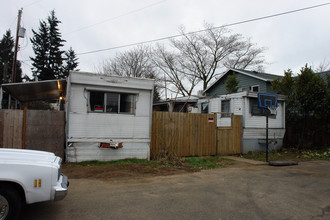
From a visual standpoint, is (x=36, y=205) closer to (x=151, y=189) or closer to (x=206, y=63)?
(x=151, y=189)

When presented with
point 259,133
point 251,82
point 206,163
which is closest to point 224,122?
point 259,133

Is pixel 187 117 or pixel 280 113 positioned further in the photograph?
pixel 280 113

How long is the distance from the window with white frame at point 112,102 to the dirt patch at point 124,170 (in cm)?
222

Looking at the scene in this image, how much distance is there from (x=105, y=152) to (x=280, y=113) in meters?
9.94

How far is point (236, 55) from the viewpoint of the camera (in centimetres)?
3297

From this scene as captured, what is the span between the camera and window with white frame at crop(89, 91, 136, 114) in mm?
9422

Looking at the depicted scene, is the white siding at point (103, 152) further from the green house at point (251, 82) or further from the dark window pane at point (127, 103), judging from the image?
the green house at point (251, 82)

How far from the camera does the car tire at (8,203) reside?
3.51 m

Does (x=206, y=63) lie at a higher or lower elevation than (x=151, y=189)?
higher

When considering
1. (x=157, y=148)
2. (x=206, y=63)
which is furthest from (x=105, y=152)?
(x=206, y=63)

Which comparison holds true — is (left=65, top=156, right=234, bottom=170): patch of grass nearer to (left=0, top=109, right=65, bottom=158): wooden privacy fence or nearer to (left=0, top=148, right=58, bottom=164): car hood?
(left=0, top=109, right=65, bottom=158): wooden privacy fence

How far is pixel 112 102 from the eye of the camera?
9664mm

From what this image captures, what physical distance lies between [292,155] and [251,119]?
2788mm

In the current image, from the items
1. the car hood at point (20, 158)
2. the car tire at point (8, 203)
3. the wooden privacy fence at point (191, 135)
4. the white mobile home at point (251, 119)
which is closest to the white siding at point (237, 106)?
the white mobile home at point (251, 119)
